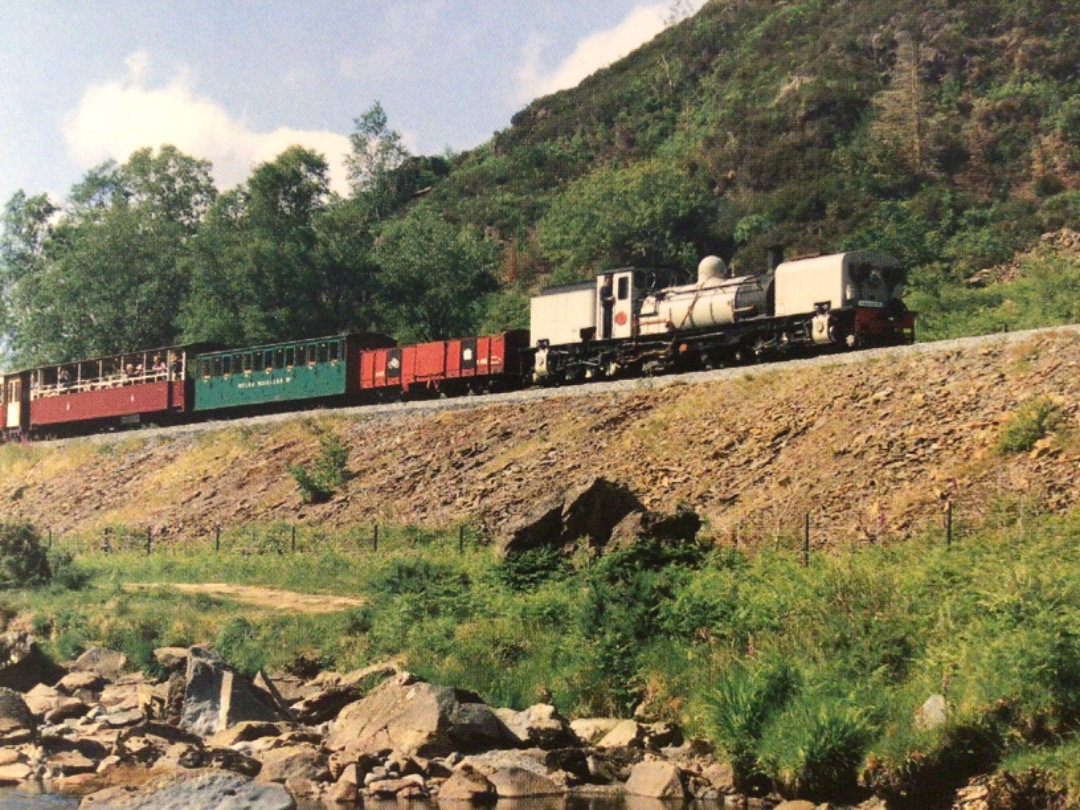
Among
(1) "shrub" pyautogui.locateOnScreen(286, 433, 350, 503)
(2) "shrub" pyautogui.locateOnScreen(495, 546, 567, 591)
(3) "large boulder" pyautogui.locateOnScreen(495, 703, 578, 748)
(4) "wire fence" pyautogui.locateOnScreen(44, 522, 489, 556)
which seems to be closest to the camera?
(3) "large boulder" pyautogui.locateOnScreen(495, 703, 578, 748)

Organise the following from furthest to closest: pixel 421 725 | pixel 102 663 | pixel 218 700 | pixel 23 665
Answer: pixel 102 663 → pixel 23 665 → pixel 218 700 → pixel 421 725

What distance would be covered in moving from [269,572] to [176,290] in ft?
142

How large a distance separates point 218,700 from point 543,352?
22.3m

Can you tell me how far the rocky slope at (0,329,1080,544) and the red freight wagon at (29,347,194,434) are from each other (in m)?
6.04

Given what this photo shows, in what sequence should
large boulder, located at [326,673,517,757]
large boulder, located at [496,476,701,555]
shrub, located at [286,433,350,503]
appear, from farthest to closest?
shrub, located at [286,433,350,503] < large boulder, located at [496,476,701,555] < large boulder, located at [326,673,517,757]

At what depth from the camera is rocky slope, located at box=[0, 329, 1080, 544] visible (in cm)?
2575

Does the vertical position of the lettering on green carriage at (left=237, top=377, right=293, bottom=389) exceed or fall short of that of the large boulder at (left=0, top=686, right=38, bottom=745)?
it exceeds it

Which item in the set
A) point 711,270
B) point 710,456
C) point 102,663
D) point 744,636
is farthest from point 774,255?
point 102,663

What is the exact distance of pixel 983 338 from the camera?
30.4 meters

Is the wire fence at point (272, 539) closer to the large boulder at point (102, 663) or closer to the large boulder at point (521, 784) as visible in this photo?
the large boulder at point (102, 663)

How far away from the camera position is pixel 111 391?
53.3 m

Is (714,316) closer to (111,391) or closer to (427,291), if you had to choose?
(111,391)

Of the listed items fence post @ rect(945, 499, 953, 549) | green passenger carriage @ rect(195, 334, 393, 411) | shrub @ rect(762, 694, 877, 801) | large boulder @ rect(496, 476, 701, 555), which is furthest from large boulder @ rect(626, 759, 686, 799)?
green passenger carriage @ rect(195, 334, 393, 411)

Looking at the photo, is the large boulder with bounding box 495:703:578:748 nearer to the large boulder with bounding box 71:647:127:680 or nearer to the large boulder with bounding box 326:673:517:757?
the large boulder with bounding box 326:673:517:757
